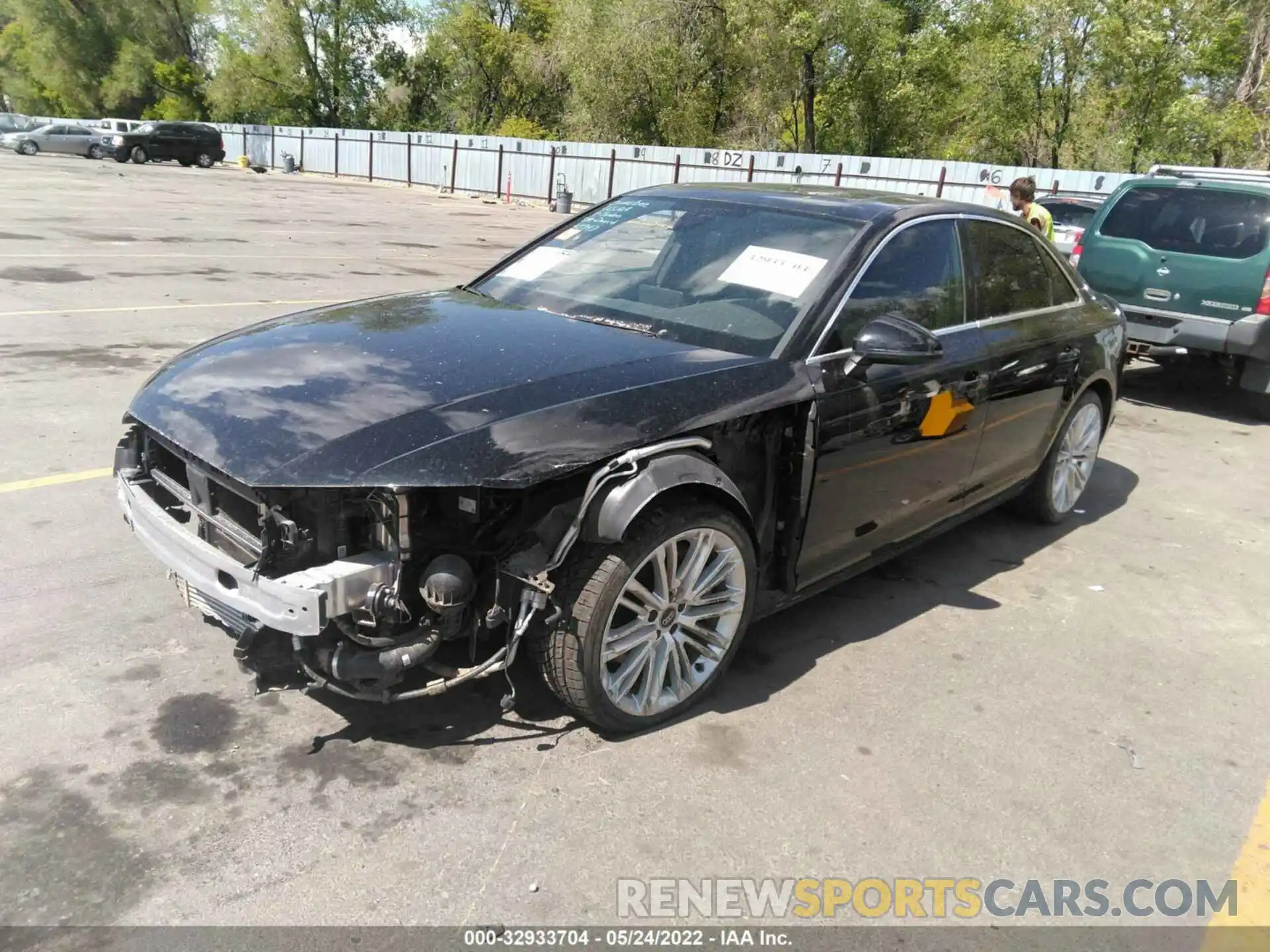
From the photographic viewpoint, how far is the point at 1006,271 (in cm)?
461

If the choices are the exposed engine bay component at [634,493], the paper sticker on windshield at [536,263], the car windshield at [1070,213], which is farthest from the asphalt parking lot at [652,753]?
the car windshield at [1070,213]

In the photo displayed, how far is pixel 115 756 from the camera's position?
2.85 meters

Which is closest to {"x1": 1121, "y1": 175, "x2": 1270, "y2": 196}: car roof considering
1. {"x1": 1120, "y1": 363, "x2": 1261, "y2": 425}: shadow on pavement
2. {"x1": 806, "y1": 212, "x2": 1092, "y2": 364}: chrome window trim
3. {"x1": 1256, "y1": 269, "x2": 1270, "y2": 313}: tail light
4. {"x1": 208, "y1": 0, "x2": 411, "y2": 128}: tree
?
{"x1": 1256, "y1": 269, "x2": 1270, "y2": 313}: tail light

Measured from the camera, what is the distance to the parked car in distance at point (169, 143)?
37750 mm

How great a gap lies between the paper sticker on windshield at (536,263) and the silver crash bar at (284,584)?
6.46 ft

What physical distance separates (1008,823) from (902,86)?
114ft

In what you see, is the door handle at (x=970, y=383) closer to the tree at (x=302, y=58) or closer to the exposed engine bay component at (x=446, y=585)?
the exposed engine bay component at (x=446, y=585)

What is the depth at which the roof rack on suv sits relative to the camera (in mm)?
8500

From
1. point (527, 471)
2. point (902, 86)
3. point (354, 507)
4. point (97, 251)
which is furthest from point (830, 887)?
point (902, 86)

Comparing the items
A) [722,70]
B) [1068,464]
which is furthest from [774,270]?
[722,70]

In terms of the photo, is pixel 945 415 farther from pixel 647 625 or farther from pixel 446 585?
pixel 446 585

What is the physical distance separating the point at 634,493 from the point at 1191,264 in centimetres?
751

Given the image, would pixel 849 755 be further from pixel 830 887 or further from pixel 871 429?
pixel 871 429

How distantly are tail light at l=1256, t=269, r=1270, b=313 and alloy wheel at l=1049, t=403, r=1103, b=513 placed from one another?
340 cm
